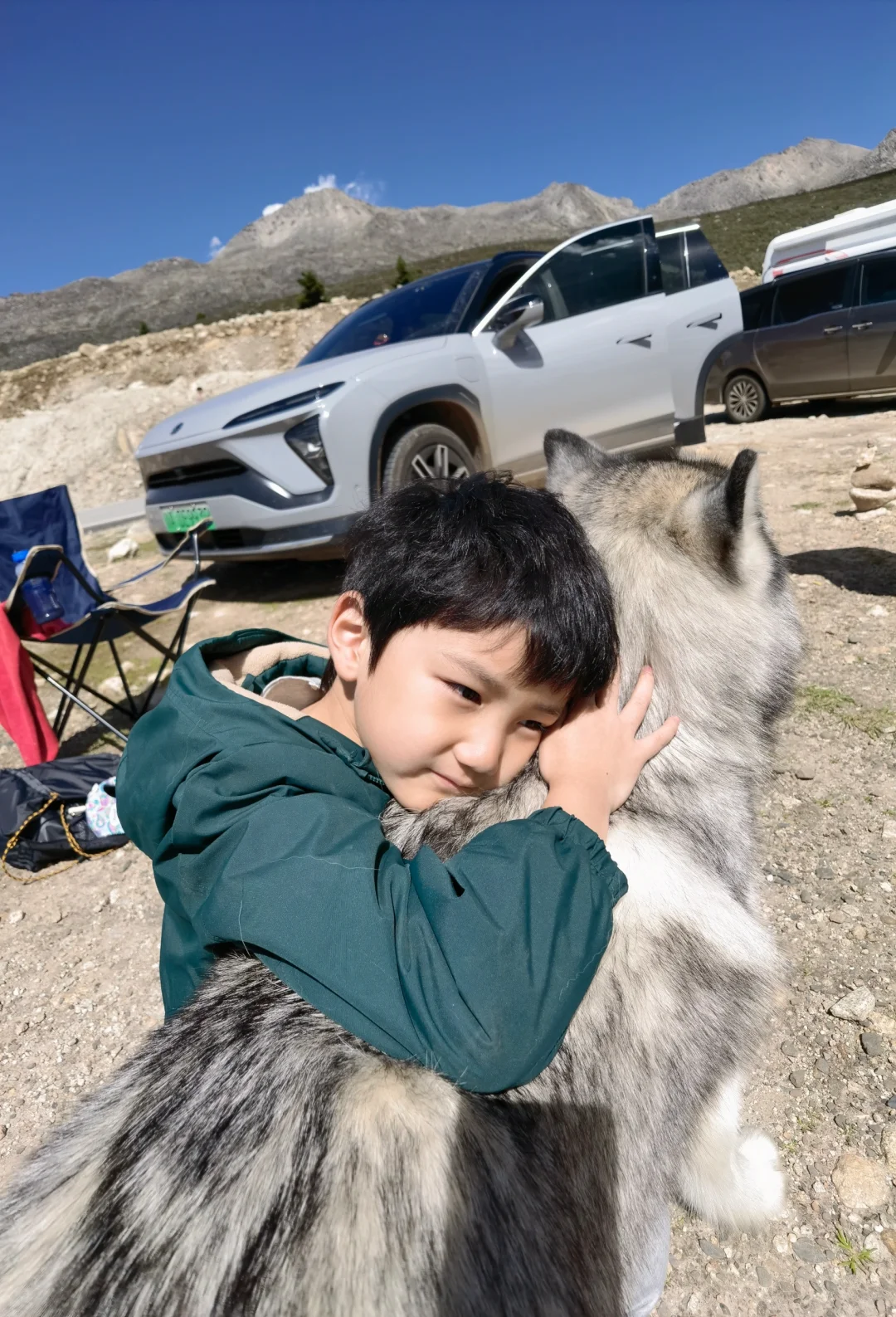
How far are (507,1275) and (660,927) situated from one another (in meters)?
0.56

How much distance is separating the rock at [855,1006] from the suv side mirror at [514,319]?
215 inches

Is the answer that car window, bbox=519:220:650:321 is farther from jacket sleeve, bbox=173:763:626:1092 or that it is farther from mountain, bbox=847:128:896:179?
mountain, bbox=847:128:896:179

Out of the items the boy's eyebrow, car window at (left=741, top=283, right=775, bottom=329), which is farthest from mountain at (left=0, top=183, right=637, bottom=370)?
the boy's eyebrow

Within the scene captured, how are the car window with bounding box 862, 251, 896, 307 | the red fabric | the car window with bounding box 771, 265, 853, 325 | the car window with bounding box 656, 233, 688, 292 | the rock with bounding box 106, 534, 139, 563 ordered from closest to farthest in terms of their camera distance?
the red fabric, the car window with bounding box 656, 233, 688, 292, the rock with bounding box 106, 534, 139, 563, the car window with bounding box 862, 251, 896, 307, the car window with bounding box 771, 265, 853, 325

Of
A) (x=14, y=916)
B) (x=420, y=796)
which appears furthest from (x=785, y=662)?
(x=14, y=916)

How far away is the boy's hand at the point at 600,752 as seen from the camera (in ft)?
4.31

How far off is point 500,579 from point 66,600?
13.7 ft

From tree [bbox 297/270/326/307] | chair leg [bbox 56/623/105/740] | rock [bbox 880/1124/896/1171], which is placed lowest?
rock [bbox 880/1124/896/1171]

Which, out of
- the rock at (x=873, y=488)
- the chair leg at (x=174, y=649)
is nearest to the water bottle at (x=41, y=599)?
the chair leg at (x=174, y=649)

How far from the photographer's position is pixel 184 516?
6098 mm

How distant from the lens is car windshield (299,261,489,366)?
6.47m

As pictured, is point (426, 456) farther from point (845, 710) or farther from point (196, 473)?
point (845, 710)

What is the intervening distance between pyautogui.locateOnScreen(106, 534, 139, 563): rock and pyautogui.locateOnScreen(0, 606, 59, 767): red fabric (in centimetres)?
542

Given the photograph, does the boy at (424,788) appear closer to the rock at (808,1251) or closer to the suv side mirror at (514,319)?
the rock at (808,1251)
